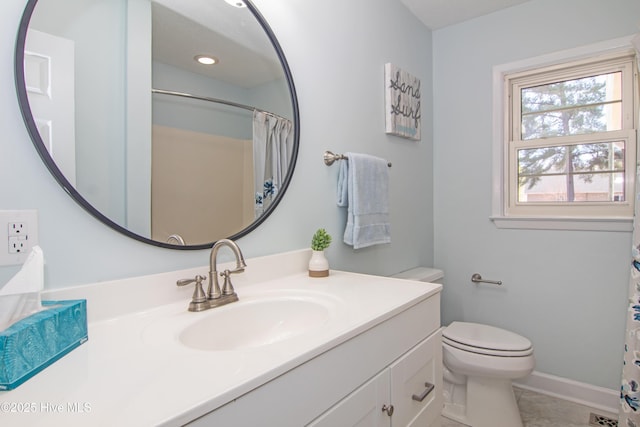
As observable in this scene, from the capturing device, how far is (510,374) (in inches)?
62.2

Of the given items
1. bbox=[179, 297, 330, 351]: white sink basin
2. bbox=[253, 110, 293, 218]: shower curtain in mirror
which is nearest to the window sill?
bbox=[253, 110, 293, 218]: shower curtain in mirror

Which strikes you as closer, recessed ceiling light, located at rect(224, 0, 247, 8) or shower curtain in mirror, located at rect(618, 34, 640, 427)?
recessed ceiling light, located at rect(224, 0, 247, 8)

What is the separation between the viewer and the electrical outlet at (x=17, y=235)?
0.70 meters

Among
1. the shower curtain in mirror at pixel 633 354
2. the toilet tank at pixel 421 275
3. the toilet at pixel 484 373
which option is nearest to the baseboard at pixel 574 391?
the shower curtain in mirror at pixel 633 354

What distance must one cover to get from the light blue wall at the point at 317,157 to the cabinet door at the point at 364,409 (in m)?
0.56

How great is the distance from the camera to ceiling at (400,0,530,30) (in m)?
2.08

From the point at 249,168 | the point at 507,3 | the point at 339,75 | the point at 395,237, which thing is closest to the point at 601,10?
the point at 507,3

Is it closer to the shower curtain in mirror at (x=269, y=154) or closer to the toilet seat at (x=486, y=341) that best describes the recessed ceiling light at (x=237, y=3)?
the shower curtain in mirror at (x=269, y=154)

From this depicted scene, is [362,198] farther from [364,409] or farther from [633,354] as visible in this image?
[633,354]

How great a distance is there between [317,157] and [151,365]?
107cm

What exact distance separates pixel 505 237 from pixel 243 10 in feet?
6.36

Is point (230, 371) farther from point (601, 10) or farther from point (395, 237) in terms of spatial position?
point (601, 10)

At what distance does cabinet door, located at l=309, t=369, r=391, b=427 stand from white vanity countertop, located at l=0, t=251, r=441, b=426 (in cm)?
15

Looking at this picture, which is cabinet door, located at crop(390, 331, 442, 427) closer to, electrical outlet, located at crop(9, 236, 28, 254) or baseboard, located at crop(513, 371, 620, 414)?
electrical outlet, located at crop(9, 236, 28, 254)
